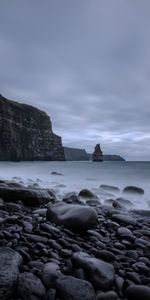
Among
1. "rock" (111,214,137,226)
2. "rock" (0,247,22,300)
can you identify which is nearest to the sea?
"rock" (111,214,137,226)

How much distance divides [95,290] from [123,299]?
287mm

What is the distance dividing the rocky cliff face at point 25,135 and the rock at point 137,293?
60132mm

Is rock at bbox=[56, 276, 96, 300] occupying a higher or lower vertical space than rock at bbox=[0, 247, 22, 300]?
lower

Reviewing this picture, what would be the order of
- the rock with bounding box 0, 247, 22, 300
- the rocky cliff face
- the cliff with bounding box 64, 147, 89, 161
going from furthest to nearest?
Result: the cliff with bounding box 64, 147, 89, 161
the rocky cliff face
the rock with bounding box 0, 247, 22, 300

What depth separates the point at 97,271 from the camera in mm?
2684

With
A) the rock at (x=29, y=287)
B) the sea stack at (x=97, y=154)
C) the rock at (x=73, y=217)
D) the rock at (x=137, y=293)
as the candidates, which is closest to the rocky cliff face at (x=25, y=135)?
the sea stack at (x=97, y=154)

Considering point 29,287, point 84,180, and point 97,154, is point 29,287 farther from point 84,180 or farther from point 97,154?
point 97,154

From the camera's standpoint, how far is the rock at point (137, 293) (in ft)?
7.89

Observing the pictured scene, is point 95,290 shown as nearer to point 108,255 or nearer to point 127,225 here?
point 108,255

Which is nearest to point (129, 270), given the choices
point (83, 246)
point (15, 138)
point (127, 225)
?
point (83, 246)

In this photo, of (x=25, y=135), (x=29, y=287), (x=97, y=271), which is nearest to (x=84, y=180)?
(x=97, y=271)

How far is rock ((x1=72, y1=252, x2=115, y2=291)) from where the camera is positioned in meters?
2.58

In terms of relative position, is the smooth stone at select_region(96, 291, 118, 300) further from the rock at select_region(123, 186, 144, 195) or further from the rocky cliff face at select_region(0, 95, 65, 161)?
the rocky cliff face at select_region(0, 95, 65, 161)

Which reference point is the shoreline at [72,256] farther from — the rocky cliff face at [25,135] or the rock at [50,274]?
the rocky cliff face at [25,135]
